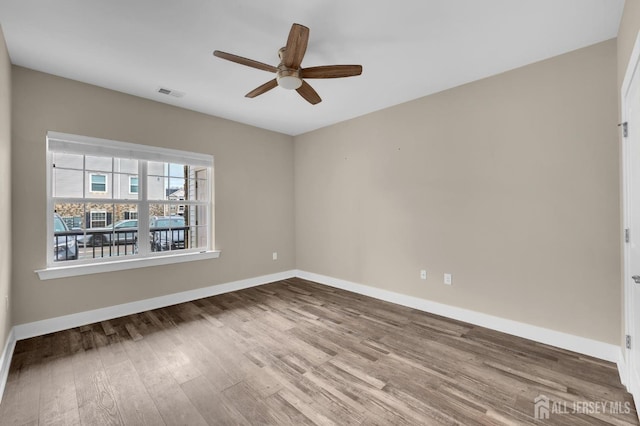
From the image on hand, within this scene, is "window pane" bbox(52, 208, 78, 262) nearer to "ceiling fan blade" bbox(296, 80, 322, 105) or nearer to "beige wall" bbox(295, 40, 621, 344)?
"ceiling fan blade" bbox(296, 80, 322, 105)

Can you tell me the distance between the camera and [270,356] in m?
2.47

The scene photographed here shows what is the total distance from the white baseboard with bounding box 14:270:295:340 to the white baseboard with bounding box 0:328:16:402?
151 millimetres

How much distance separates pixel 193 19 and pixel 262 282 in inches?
150

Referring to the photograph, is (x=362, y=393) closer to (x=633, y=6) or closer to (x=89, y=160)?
(x=633, y=6)

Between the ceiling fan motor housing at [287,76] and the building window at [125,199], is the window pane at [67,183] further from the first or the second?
the ceiling fan motor housing at [287,76]

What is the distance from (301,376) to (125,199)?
10.1 ft

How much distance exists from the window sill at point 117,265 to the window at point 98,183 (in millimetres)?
891

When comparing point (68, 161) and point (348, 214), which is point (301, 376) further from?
point (68, 161)

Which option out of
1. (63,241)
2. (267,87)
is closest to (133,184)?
(63,241)

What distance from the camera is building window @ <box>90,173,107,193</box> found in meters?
3.30

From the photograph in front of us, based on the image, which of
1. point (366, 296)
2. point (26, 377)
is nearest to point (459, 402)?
Result: point (366, 296)

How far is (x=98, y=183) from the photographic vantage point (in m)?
3.34

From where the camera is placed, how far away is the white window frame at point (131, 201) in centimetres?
299

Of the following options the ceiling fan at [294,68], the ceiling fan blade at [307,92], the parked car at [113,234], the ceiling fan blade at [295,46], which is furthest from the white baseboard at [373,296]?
the ceiling fan blade at [295,46]
